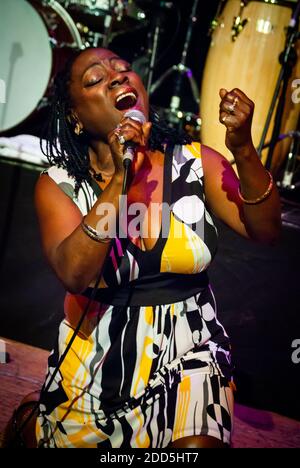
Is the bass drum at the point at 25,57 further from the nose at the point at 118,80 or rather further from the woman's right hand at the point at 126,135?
the woman's right hand at the point at 126,135

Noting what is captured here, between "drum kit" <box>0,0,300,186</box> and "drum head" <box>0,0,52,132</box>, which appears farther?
"drum head" <box>0,0,52,132</box>

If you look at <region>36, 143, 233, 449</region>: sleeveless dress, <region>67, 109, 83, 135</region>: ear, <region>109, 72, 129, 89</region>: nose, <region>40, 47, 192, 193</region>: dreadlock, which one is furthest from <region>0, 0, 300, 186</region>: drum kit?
<region>36, 143, 233, 449</region>: sleeveless dress

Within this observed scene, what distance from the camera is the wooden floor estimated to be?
2471 mm

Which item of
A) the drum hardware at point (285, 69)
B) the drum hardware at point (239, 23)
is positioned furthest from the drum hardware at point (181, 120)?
the drum hardware at point (285, 69)

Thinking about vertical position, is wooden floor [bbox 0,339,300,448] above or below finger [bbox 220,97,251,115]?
below

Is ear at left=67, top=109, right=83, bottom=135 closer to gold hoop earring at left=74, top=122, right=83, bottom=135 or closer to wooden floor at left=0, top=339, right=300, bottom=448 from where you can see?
gold hoop earring at left=74, top=122, right=83, bottom=135

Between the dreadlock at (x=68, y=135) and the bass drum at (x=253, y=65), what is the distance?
1341 millimetres

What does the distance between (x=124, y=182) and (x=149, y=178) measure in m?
0.59

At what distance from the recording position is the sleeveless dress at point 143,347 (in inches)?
68.3

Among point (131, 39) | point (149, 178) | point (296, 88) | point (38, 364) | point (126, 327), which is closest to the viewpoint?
point (126, 327)

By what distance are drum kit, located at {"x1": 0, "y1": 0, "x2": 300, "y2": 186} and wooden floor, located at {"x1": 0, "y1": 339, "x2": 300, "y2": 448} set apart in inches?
67.6
